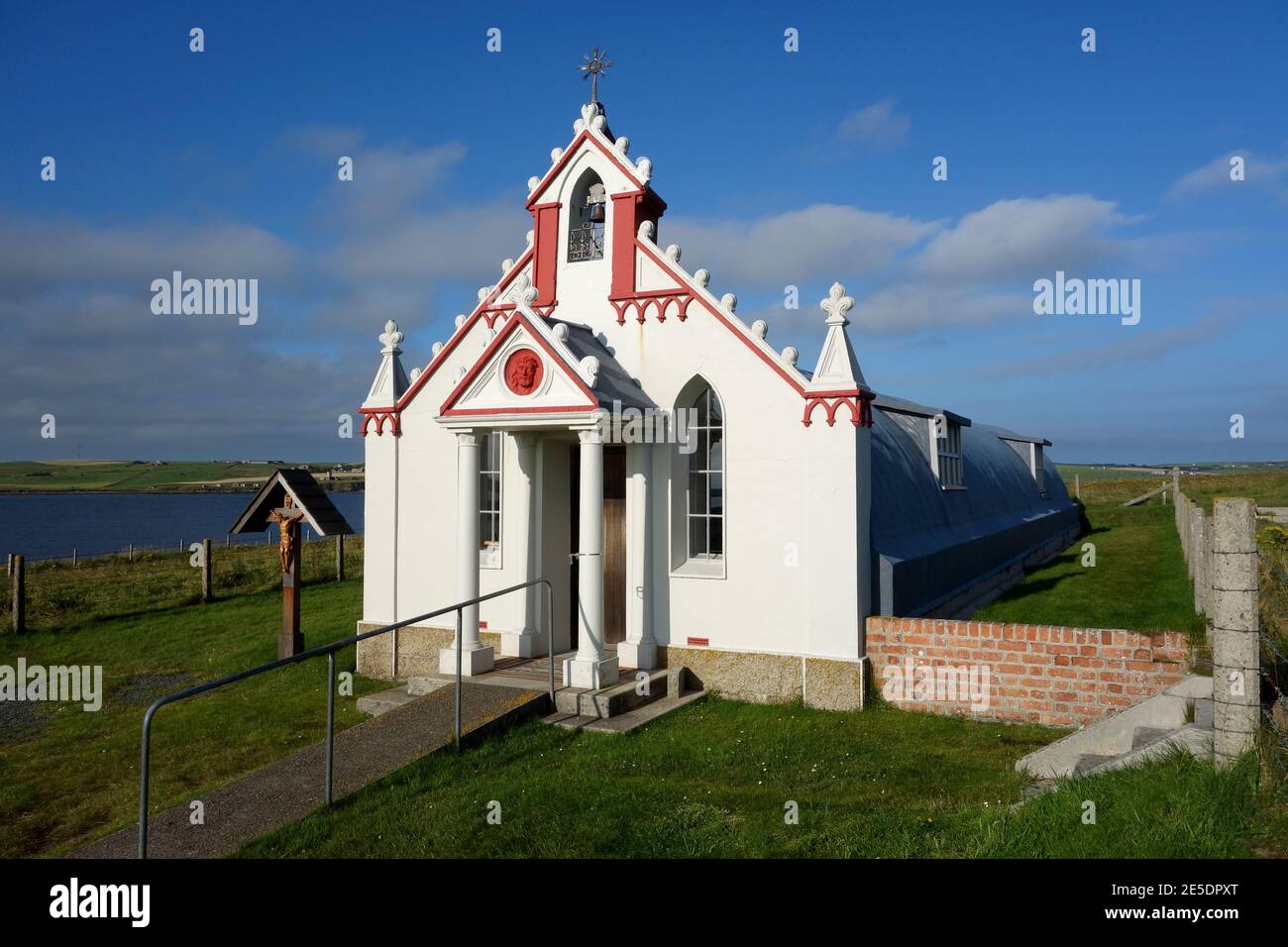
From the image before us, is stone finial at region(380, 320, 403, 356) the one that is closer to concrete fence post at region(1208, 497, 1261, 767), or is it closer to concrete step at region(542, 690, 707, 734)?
concrete step at region(542, 690, 707, 734)

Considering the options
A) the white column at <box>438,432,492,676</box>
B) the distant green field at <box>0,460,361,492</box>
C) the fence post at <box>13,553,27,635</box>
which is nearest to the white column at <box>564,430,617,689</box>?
the white column at <box>438,432,492,676</box>

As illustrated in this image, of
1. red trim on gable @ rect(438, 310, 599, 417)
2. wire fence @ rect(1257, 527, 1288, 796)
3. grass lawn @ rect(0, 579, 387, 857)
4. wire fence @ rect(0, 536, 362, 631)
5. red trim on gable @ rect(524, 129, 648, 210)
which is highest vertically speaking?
red trim on gable @ rect(524, 129, 648, 210)

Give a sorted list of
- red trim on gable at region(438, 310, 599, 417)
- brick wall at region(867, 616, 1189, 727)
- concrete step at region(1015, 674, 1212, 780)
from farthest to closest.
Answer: red trim on gable at region(438, 310, 599, 417)
brick wall at region(867, 616, 1189, 727)
concrete step at region(1015, 674, 1212, 780)

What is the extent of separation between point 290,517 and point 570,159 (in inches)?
284

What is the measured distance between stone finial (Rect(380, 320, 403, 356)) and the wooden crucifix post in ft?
9.56

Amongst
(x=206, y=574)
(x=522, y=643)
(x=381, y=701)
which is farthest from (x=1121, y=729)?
(x=206, y=574)

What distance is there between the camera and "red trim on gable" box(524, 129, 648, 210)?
1227 cm

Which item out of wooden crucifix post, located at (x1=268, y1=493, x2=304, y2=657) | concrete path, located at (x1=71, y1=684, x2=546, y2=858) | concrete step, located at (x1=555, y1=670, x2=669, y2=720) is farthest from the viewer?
wooden crucifix post, located at (x1=268, y1=493, x2=304, y2=657)

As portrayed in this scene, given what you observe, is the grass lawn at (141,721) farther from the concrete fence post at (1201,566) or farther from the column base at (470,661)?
the concrete fence post at (1201,566)

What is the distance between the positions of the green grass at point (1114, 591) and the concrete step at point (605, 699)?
19.7ft

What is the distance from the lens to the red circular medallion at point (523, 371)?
11.1m

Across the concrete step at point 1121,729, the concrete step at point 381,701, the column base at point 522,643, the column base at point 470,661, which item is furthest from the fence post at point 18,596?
the concrete step at point 1121,729
